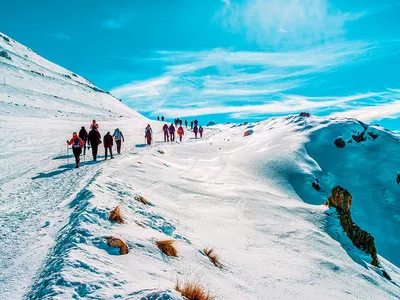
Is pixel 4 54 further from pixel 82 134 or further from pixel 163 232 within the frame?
pixel 163 232

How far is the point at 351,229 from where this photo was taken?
1318 centimetres

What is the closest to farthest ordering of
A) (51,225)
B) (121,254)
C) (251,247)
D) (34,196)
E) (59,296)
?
(59,296)
(121,254)
(51,225)
(251,247)
(34,196)

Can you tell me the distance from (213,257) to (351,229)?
360 inches

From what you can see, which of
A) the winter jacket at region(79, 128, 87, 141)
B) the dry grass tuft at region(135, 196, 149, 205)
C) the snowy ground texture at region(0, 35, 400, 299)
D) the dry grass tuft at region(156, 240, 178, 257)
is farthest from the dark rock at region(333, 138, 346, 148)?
the dry grass tuft at region(156, 240, 178, 257)

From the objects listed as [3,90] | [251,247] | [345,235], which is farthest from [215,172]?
[3,90]

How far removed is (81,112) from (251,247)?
5439 centimetres

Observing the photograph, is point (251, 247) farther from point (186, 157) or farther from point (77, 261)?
point (186, 157)

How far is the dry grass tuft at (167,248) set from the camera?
19.9ft

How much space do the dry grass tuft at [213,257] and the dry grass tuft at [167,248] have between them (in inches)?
37.0

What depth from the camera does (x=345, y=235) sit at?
40.5 feet

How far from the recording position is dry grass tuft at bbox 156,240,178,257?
6066 mm

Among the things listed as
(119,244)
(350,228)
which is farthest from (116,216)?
(350,228)

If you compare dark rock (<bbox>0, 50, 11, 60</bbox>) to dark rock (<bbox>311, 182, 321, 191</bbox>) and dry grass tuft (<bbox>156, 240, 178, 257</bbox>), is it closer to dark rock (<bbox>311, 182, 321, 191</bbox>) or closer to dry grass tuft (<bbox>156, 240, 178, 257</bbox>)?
dark rock (<bbox>311, 182, 321, 191</bbox>)

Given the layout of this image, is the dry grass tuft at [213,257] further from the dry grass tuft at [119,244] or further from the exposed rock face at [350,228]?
the exposed rock face at [350,228]
